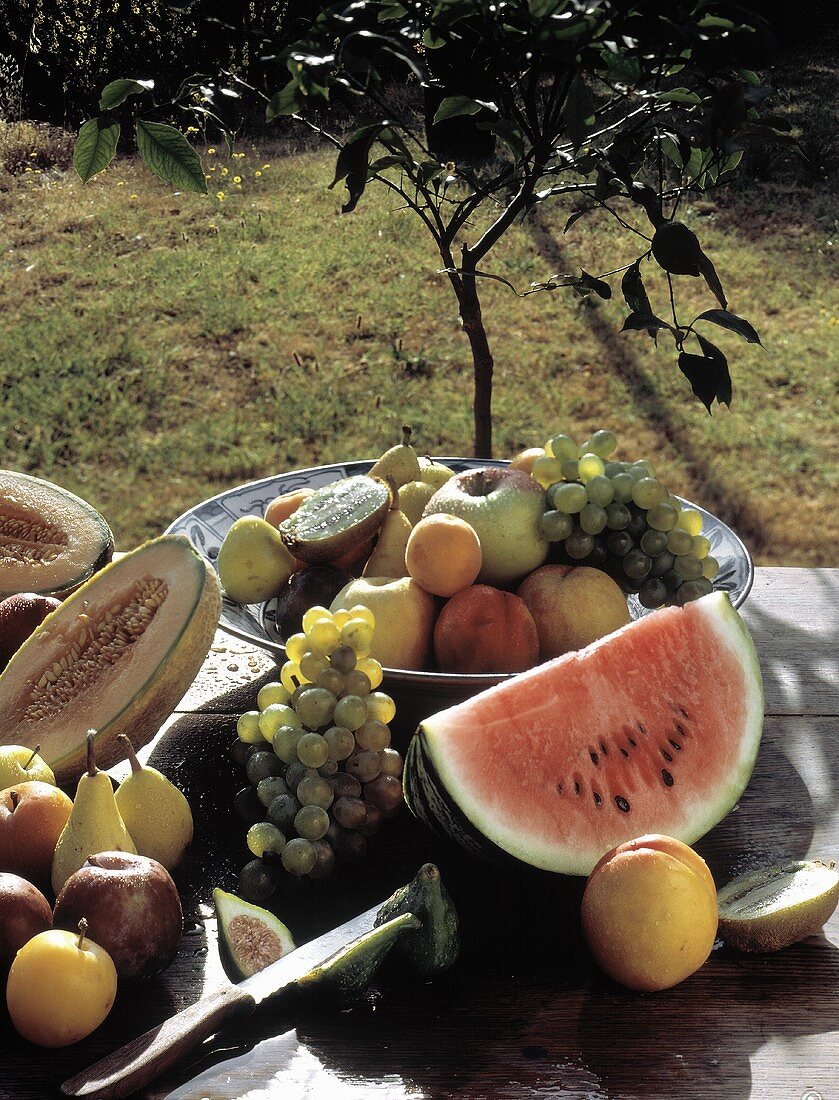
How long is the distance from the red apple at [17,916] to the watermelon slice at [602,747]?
1.16 feet

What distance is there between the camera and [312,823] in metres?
1.01

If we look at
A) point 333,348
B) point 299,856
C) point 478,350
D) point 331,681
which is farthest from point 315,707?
point 333,348

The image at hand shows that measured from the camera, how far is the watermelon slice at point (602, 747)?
1011 mm

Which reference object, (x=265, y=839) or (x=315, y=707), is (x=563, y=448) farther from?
(x=265, y=839)

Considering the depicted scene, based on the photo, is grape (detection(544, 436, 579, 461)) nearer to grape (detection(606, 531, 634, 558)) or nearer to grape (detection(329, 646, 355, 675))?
grape (detection(606, 531, 634, 558))

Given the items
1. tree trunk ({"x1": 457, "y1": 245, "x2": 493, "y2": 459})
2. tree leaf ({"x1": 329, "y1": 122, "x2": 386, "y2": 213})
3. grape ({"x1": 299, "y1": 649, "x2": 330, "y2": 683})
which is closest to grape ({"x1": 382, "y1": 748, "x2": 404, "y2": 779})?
grape ({"x1": 299, "y1": 649, "x2": 330, "y2": 683})

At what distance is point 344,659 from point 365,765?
0.11 m

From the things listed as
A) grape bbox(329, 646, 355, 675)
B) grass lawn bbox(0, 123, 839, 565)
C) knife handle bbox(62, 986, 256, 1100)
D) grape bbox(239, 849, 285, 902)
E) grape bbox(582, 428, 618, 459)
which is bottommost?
grass lawn bbox(0, 123, 839, 565)

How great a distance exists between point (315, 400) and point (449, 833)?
11.3 ft

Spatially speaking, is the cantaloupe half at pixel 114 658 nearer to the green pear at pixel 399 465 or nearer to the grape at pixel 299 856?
the grape at pixel 299 856

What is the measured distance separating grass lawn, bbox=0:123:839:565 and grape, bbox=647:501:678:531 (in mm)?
2324

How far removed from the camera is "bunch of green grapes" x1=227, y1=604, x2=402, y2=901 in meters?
1.01

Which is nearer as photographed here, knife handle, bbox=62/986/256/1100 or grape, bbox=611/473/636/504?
knife handle, bbox=62/986/256/1100

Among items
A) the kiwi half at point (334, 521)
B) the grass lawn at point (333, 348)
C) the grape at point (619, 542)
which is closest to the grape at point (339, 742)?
the kiwi half at point (334, 521)
